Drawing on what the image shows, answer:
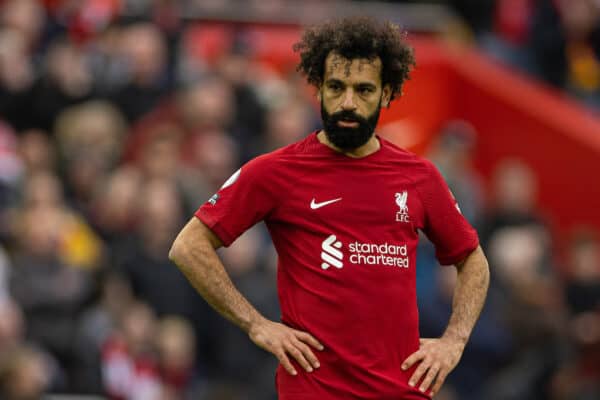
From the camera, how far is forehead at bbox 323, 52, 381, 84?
250 inches

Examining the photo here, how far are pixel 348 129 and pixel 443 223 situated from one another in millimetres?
663

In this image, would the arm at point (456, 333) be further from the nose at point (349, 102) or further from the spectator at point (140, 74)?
the spectator at point (140, 74)

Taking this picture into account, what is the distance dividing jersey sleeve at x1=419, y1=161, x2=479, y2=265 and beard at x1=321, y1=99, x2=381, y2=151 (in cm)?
39

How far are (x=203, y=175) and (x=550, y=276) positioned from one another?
11.5 ft

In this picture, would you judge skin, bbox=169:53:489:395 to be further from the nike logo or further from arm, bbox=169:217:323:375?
the nike logo

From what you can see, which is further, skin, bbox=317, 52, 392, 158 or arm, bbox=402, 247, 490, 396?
arm, bbox=402, 247, 490, 396

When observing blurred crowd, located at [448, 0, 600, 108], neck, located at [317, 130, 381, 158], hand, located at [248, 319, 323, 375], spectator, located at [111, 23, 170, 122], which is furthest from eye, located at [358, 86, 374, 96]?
blurred crowd, located at [448, 0, 600, 108]

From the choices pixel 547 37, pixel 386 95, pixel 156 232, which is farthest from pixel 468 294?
pixel 547 37

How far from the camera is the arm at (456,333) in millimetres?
6496

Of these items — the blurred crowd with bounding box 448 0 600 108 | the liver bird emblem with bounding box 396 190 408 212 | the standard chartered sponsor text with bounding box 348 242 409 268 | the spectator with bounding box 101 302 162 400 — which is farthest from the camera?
the blurred crowd with bounding box 448 0 600 108

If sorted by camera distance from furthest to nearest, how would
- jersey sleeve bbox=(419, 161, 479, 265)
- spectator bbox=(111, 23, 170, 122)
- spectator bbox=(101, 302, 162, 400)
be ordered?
spectator bbox=(111, 23, 170, 122), spectator bbox=(101, 302, 162, 400), jersey sleeve bbox=(419, 161, 479, 265)

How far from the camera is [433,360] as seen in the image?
6.52m

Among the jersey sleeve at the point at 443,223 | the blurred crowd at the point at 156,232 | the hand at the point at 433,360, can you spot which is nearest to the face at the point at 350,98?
the jersey sleeve at the point at 443,223

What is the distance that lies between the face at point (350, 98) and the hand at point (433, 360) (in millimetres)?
944
